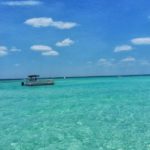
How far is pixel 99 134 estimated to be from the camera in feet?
39.9

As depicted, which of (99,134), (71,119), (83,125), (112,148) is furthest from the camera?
(71,119)

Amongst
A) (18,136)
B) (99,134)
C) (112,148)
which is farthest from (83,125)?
(112,148)

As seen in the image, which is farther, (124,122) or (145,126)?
(124,122)

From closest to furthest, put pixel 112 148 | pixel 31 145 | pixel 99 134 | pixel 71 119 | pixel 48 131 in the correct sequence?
pixel 112 148
pixel 31 145
pixel 99 134
pixel 48 131
pixel 71 119

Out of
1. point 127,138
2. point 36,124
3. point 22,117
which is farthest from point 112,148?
point 22,117

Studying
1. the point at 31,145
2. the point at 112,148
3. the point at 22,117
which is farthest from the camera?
the point at 22,117

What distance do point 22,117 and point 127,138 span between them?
7408mm

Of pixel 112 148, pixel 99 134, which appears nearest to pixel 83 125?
pixel 99 134

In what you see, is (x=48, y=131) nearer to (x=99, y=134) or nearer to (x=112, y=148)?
(x=99, y=134)

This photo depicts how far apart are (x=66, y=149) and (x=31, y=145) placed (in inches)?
51.3

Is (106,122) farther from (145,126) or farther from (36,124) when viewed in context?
(36,124)

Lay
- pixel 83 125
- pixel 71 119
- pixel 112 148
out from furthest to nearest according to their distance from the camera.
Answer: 1. pixel 71 119
2. pixel 83 125
3. pixel 112 148

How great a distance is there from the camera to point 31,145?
35.7 feet

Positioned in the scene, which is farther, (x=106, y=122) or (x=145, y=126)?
(x=106, y=122)
